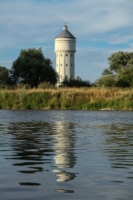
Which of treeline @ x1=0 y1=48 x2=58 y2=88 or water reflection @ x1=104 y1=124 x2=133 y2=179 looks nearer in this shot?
water reflection @ x1=104 y1=124 x2=133 y2=179

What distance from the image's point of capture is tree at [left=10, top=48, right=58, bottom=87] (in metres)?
69.7

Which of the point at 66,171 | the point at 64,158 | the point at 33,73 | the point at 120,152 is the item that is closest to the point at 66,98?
the point at 33,73

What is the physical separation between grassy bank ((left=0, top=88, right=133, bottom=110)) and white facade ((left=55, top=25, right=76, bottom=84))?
197 ft

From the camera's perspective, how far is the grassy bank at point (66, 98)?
1641 inches

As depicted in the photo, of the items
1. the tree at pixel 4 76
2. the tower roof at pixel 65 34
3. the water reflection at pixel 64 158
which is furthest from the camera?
the tower roof at pixel 65 34

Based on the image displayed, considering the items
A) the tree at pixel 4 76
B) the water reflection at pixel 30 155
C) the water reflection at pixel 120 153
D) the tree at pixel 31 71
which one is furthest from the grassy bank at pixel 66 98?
the water reflection at pixel 30 155

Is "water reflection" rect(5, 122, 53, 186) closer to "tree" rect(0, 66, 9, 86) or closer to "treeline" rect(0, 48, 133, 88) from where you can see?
"treeline" rect(0, 48, 133, 88)

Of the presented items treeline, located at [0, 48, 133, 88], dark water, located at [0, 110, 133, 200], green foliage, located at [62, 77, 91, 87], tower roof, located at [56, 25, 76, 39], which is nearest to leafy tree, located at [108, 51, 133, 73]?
tower roof, located at [56, 25, 76, 39]

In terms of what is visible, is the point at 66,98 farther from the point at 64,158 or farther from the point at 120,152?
the point at 64,158

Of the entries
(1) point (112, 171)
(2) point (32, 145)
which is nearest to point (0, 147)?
(2) point (32, 145)

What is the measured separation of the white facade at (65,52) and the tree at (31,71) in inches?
1244

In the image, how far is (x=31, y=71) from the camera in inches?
2756

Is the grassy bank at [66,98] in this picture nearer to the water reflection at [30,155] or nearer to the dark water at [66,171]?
the water reflection at [30,155]

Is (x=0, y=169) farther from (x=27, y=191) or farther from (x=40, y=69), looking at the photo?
(x=40, y=69)
